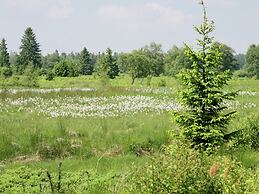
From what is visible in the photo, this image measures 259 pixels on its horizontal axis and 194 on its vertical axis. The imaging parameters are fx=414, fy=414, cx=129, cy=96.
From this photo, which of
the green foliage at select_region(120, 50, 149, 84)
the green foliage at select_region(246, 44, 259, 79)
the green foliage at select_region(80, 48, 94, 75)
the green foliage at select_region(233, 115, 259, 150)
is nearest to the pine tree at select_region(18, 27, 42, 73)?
the green foliage at select_region(80, 48, 94, 75)

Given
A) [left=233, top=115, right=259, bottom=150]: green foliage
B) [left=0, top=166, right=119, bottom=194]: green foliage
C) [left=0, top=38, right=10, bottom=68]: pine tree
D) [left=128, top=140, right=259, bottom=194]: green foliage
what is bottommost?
[left=0, top=166, right=119, bottom=194]: green foliage

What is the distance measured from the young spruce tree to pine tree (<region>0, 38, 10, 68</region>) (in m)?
78.2

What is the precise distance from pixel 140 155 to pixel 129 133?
62.6 inches

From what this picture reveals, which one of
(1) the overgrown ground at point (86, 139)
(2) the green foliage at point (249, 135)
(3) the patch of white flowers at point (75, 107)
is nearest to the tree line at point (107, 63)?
(3) the patch of white flowers at point (75, 107)

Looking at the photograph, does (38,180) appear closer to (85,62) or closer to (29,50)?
(29,50)

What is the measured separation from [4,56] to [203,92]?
81151 mm

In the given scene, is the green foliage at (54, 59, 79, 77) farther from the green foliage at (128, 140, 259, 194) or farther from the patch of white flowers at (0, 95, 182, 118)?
the green foliage at (128, 140, 259, 194)

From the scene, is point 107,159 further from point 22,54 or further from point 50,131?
point 22,54

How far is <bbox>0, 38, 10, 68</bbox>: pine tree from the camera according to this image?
278ft

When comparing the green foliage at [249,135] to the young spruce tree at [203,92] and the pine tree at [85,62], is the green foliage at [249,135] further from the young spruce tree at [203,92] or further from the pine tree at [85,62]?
the pine tree at [85,62]

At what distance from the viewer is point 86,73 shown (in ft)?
337

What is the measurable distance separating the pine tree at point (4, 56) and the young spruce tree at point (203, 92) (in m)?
78.2

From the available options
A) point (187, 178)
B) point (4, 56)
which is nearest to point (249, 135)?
point (187, 178)

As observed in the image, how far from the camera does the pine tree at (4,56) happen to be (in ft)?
278
